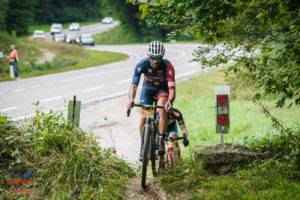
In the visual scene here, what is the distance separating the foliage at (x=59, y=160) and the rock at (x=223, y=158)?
1184 mm

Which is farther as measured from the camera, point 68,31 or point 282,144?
point 68,31

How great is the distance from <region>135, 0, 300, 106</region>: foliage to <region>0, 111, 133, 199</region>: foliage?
209 centimetres

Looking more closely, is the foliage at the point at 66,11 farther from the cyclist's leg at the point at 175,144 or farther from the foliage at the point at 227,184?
the foliage at the point at 227,184

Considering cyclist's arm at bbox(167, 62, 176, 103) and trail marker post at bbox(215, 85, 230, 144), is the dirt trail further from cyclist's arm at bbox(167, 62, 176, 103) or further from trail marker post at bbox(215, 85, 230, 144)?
trail marker post at bbox(215, 85, 230, 144)

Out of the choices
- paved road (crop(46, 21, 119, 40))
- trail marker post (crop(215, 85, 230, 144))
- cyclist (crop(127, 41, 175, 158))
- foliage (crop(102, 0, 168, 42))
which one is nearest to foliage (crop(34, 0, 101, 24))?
paved road (crop(46, 21, 119, 40))

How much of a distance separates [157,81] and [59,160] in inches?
80.3

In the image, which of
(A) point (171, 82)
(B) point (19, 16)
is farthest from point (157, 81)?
(B) point (19, 16)

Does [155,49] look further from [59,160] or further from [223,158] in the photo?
[59,160]

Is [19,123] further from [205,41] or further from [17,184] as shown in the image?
[205,41]

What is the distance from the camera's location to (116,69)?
33781 mm

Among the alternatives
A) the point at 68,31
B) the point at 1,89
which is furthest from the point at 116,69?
the point at 68,31

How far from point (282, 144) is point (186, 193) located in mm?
2038

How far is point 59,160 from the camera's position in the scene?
7926 mm

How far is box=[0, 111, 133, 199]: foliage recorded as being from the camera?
7594mm
